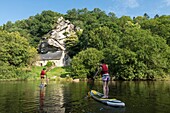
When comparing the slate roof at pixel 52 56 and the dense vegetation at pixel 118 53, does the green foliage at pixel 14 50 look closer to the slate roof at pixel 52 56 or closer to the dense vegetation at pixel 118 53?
the dense vegetation at pixel 118 53

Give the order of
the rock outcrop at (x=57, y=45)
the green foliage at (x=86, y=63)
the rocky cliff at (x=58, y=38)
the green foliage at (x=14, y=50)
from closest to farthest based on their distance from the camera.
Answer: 1. the green foliage at (x=86, y=63)
2. the green foliage at (x=14, y=50)
3. the rock outcrop at (x=57, y=45)
4. the rocky cliff at (x=58, y=38)

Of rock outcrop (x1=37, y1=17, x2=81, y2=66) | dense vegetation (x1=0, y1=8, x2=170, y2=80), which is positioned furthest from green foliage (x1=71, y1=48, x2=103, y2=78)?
rock outcrop (x1=37, y1=17, x2=81, y2=66)

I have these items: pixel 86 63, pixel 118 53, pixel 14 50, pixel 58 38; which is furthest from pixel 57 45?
pixel 118 53

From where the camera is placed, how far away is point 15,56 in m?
94.0

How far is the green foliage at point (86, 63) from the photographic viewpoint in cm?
7975

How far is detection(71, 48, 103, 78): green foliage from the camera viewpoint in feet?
262

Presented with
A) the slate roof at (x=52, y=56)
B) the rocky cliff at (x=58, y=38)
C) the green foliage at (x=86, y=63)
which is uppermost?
the rocky cliff at (x=58, y=38)

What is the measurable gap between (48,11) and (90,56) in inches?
4481

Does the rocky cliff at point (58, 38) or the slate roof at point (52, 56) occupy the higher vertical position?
the rocky cliff at point (58, 38)

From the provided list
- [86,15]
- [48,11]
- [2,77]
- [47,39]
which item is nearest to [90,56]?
[2,77]

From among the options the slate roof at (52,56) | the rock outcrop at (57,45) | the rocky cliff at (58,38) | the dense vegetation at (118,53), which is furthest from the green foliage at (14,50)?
the rocky cliff at (58,38)

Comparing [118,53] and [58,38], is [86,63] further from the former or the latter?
[58,38]

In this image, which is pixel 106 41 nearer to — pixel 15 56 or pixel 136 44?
pixel 136 44

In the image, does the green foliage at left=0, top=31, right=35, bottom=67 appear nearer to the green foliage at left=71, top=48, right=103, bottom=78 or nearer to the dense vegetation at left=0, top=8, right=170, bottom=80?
the dense vegetation at left=0, top=8, right=170, bottom=80
